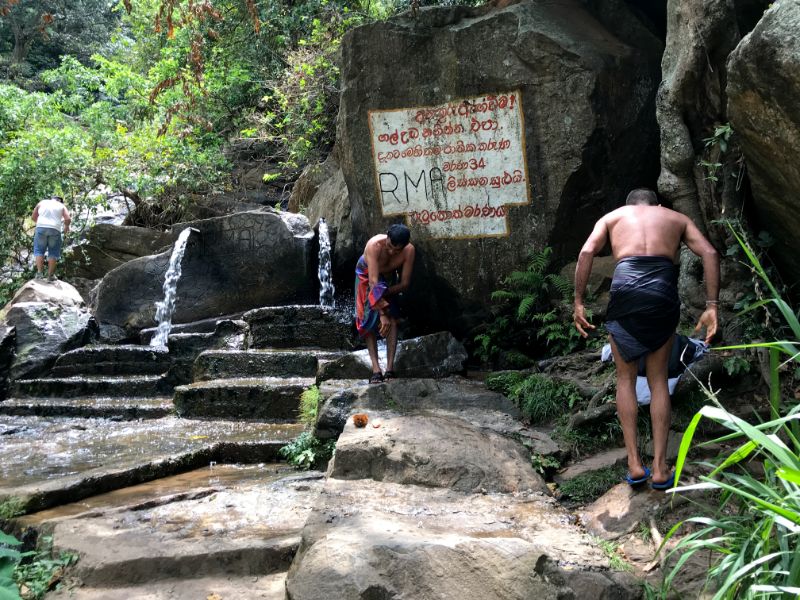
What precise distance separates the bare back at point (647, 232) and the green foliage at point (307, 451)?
2.70 meters

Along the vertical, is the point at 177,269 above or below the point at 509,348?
above

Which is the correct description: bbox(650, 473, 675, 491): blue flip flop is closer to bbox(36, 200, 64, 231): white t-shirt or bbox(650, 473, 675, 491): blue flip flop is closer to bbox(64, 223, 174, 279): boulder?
bbox(36, 200, 64, 231): white t-shirt

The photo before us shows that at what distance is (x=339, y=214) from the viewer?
1079cm

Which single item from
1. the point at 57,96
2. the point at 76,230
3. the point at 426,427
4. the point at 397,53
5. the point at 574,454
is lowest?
the point at 574,454

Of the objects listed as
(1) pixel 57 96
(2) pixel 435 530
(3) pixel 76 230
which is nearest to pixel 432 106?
(2) pixel 435 530

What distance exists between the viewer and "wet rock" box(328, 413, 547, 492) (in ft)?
14.1

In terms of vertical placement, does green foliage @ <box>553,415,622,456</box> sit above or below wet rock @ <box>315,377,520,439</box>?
below

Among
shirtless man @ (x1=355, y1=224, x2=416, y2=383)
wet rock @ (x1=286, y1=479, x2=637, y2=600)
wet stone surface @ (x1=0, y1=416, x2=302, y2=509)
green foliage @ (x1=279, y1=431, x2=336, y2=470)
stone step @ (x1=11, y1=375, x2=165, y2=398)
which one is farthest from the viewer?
stone step @ (x1=11, y1=375, x2=165, y2=398)

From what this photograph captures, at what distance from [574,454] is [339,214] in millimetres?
6549

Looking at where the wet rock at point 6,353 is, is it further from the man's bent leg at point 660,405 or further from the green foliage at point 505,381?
the man's bent leg at point 660,405

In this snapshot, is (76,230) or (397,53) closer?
(397,53)

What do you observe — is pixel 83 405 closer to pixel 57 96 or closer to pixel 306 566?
pixel 306 566

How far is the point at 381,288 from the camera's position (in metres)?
6.67

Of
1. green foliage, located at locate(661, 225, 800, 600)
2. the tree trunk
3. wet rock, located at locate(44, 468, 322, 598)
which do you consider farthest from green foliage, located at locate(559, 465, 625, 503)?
the tree trunk
